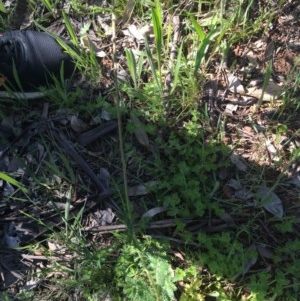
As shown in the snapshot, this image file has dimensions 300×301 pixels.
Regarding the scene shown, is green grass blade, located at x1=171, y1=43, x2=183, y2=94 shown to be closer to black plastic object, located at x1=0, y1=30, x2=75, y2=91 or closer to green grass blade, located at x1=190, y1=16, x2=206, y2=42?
green grass blade, located at x1=190, y1=16, x2=206, y2=42

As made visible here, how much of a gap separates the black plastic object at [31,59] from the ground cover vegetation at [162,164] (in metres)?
0.06

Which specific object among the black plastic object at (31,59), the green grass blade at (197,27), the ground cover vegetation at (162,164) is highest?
the green grass blade at (197,27)

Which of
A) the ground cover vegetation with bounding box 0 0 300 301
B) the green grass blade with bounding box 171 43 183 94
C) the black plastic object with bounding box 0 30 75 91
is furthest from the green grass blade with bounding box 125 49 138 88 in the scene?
the black plastic object with bounding box 0 30 75 91

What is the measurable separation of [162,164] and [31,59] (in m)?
0.69

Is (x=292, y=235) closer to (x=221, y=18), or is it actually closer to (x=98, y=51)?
(x=221, y=18)

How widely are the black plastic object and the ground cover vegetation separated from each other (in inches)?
2.5

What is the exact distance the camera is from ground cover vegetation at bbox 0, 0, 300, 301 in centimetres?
158

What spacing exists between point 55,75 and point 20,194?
532mm

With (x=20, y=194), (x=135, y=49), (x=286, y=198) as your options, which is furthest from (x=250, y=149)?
(x=20, y=194)

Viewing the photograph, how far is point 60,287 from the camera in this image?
5.23 ft

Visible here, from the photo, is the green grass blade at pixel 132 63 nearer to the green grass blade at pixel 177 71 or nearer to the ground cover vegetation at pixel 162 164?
the ground cover vegetation at pixel 162 164

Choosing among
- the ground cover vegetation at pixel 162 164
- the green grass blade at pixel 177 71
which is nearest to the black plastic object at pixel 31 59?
the ground cover vegetation at pixel 162 164

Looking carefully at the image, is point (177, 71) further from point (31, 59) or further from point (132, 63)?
point (31, 59)

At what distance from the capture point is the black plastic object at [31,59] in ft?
5.98
